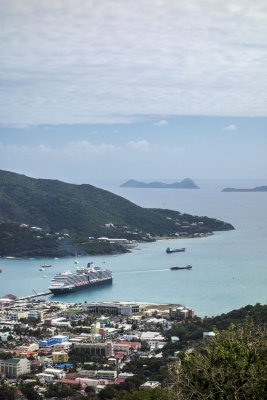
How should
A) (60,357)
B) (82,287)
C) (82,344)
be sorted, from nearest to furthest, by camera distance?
(60,357) < (82,344) < (82,287)

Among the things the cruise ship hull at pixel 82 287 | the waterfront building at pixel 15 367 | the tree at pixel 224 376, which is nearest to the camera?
the tree at pixel 224 376

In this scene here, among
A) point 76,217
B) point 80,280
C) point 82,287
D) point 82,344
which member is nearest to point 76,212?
point 76,217

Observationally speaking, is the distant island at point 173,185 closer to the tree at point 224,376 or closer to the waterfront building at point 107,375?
the waterfront building at point 107,375

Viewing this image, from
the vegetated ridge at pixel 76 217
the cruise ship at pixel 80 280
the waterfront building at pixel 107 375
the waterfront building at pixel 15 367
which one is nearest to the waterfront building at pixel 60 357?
the waterfront building at pixel 15 367

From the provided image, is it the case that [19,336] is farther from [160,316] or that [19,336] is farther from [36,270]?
[36,270]

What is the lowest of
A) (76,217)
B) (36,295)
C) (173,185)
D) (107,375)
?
(107,375)

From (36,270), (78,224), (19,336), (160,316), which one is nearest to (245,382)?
(19,336)

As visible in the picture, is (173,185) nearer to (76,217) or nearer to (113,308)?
(76,217)

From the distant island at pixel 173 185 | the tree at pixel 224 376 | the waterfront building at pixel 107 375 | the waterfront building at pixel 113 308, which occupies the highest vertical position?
the distant island at pixel 173 185
